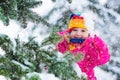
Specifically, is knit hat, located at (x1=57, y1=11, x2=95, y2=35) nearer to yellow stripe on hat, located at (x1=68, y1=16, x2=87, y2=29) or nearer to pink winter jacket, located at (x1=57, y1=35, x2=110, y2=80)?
yellow stripe on hat, located at (x1=68, y1=16, x2=87, y2=29)

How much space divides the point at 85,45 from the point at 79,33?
0.29 meters

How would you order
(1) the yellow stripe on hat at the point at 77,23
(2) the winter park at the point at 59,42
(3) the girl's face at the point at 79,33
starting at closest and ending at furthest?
(2) the winter park at the point at 59,42, (3) the girl's face at the point at 79,33, (1) the yellow stripe on hat at the point at 77,23

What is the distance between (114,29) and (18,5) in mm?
7161

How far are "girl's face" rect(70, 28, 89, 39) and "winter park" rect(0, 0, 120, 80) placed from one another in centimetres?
1

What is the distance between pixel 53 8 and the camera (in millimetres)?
9828

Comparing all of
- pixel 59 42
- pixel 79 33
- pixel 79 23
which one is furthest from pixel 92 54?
pixel 59 42

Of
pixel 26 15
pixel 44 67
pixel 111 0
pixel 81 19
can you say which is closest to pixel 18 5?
pixel 26 15

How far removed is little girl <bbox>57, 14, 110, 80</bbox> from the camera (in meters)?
5.53

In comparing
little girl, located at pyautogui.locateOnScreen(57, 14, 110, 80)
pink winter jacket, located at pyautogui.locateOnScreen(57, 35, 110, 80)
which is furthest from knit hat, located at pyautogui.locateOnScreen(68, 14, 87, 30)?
pink winter jacket, located at pyautogui.locateOnScreen(57, 35, 110, 80)

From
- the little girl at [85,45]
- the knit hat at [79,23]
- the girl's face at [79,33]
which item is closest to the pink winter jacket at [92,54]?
the little girl at [85,45]

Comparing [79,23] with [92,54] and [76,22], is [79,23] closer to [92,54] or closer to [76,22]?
[76,22]

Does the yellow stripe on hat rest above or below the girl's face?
above

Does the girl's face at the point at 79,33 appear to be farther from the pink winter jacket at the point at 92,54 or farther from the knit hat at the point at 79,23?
the pink winter jacket at the point at 92,54

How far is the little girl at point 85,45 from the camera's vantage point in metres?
5.53
